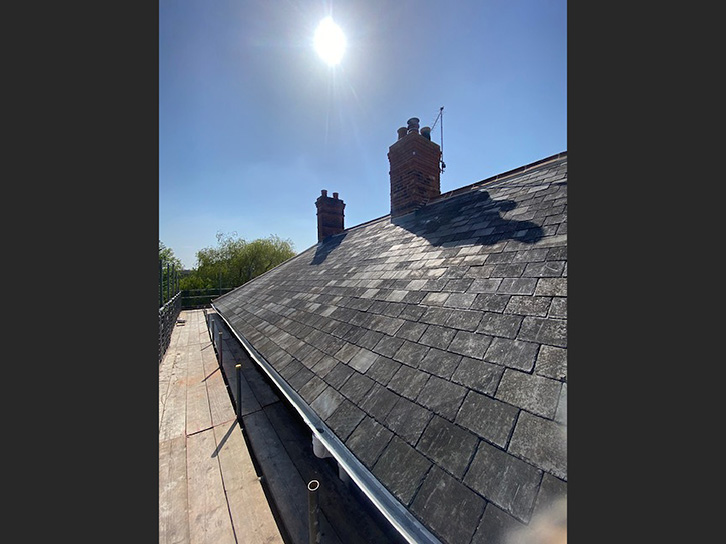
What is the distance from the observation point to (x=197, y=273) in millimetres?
25828

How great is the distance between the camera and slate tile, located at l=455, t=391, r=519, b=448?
56.8 inches

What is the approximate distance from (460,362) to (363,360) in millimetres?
928

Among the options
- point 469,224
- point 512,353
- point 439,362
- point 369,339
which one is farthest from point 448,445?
point 469,224

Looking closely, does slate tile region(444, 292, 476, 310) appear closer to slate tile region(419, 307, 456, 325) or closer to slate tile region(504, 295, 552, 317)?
slate tile region(419, 307, 456, 325)

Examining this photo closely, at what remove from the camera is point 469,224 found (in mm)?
3961

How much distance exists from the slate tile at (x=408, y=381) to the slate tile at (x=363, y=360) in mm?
346

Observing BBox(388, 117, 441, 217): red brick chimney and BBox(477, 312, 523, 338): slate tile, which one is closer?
BBox(477, 312, 523, 338): slate tile

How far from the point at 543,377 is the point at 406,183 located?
577 cm

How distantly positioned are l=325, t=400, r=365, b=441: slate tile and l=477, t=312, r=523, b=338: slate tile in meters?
1.19

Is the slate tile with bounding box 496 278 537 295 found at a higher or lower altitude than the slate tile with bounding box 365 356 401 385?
higher

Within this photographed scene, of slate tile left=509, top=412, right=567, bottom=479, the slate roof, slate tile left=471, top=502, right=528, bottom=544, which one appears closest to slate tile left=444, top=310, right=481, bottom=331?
the slate roof

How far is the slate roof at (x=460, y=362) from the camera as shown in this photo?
1.29m
